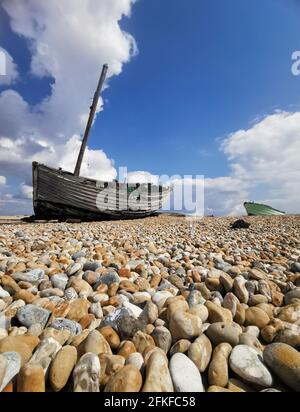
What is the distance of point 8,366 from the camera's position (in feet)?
3.87

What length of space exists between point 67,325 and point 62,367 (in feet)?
1.50

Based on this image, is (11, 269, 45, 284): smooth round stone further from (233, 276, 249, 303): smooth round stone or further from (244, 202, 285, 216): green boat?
(244, 202, 285, 216): green boat

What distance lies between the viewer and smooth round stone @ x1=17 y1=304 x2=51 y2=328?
5.37ft

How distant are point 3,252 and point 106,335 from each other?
264 cm

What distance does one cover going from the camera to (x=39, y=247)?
12.7 ft

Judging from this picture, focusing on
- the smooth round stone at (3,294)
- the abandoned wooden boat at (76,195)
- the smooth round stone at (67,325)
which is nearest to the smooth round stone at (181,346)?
the smooth round stone at (67,325)

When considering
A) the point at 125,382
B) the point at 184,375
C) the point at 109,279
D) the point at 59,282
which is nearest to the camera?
the point at 125,382

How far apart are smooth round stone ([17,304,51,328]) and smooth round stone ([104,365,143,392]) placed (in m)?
0.77

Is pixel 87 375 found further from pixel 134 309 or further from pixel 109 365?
pixel 134 309

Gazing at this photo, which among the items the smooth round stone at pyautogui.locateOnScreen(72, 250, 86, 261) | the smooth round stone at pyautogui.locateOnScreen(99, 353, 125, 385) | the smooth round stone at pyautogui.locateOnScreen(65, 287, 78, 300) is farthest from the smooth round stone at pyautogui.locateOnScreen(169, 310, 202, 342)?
the smooth round stone at pyautogui.locateOnScreen(72, 250, 86, 261)

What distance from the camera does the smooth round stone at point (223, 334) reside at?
148 centimetres

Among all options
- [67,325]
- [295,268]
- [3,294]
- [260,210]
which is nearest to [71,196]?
[3,294]

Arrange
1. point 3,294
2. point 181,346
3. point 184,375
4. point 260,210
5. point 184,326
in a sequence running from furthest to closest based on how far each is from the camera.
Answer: point 260,210
point 3,294
point 184,326
point 181,346
point 184,375
